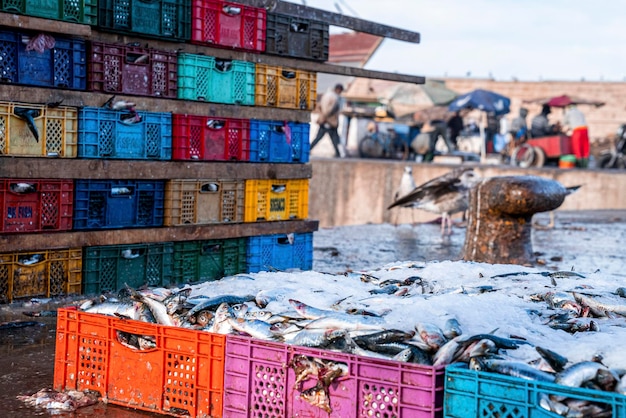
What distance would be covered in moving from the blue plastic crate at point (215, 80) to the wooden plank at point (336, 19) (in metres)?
0.76

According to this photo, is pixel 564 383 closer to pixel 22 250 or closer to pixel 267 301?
pixel 267 301

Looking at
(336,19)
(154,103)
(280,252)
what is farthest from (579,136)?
(154,103)

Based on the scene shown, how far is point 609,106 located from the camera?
45719mm

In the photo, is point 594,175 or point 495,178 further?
point 594,175

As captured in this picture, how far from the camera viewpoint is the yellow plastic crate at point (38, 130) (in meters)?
8.35

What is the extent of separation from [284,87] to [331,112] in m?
16.1

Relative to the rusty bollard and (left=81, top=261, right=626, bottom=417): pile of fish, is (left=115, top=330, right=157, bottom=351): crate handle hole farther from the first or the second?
the rusty bollard

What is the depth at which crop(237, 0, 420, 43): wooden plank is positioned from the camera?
10.7 metres

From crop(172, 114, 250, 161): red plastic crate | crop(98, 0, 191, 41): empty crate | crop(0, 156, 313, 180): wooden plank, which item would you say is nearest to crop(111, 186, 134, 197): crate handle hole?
crop(0, 156, 313, 180): wooden plank

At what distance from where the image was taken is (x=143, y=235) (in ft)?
31.1

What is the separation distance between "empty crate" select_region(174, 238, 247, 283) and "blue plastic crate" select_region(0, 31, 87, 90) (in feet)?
7.19

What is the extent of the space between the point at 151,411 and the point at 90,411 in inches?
15.7

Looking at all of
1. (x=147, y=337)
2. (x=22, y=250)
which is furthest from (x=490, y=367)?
(x=22, y=250)

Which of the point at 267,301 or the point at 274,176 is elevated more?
the point at 274,176
